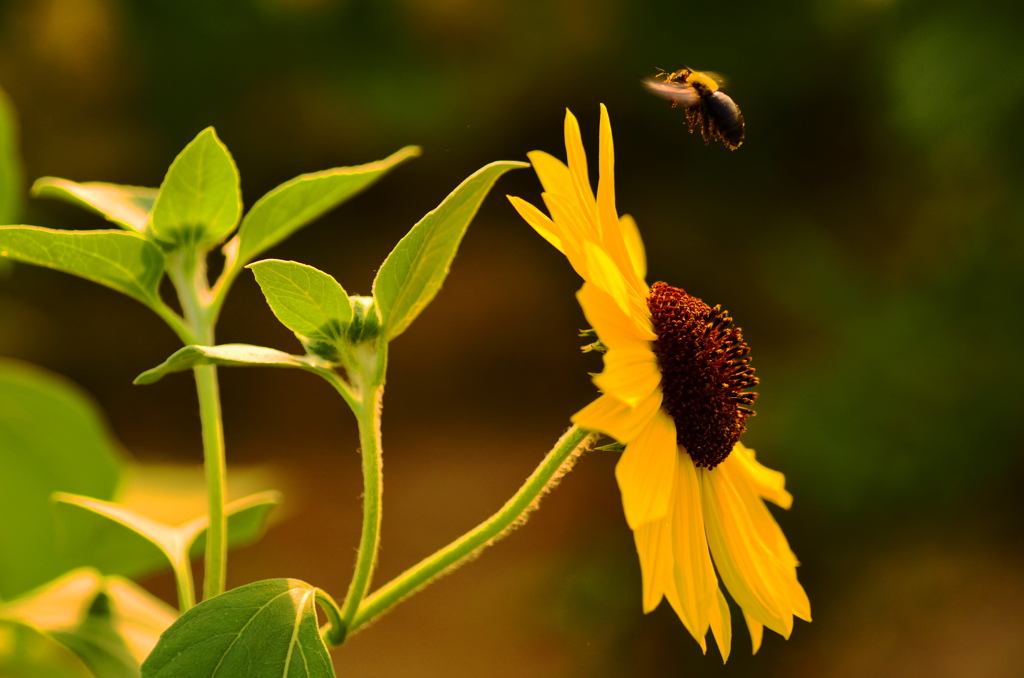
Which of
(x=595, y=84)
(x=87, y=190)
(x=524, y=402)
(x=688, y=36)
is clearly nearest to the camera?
(x=87, y=190)

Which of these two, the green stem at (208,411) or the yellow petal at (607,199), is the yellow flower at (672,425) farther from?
the green stem at (208,411)

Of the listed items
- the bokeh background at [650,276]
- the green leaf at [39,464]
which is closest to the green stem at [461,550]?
the green leaf at [39,464]

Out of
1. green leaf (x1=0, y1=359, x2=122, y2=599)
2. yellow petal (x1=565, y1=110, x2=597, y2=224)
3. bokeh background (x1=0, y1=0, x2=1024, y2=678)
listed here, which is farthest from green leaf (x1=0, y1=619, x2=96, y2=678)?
bokeh background (x1=0, y1=0, x2=1024, y2=678)

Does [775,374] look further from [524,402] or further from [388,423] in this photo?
[388,423]

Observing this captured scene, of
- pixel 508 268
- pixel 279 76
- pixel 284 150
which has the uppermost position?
pixel 279 76

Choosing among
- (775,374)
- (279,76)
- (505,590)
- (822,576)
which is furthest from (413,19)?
(822,576)

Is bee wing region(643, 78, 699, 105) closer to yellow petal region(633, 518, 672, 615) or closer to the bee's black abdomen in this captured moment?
the bee's black abdomen

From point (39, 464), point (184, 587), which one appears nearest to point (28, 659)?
point (39, 464)

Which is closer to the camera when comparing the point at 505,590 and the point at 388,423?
the point at 505,590
